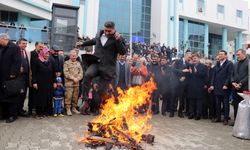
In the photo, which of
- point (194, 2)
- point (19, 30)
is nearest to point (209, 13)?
point (194, 2)

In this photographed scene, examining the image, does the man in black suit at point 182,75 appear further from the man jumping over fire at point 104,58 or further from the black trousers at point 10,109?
the black trousers at point 10,109

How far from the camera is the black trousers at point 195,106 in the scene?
31.7ft

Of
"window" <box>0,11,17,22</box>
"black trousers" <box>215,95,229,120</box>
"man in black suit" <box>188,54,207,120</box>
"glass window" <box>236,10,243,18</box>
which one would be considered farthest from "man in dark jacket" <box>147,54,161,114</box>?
"glass window" <box>236,10,243,18</box>

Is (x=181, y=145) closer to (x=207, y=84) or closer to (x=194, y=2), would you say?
(x=207, y=84)

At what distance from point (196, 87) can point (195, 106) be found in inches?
29.1

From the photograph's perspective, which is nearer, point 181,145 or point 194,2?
point 181,145

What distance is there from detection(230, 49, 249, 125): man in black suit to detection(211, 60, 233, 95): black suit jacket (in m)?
0.22

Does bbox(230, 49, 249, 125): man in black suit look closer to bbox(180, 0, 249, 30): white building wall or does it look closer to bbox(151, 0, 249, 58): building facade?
bbox(151, 0, 249, 58): building facade

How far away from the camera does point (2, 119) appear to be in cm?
783

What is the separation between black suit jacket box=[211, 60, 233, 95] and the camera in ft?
29.0

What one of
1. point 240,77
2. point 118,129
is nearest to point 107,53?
point 118,129

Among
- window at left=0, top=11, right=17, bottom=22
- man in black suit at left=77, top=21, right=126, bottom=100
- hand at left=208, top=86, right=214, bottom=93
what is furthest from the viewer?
window at left=0, top=11, right=17, bottom=22

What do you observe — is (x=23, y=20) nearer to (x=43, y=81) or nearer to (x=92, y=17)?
(x=92, y=17)

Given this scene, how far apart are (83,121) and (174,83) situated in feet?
12.4
